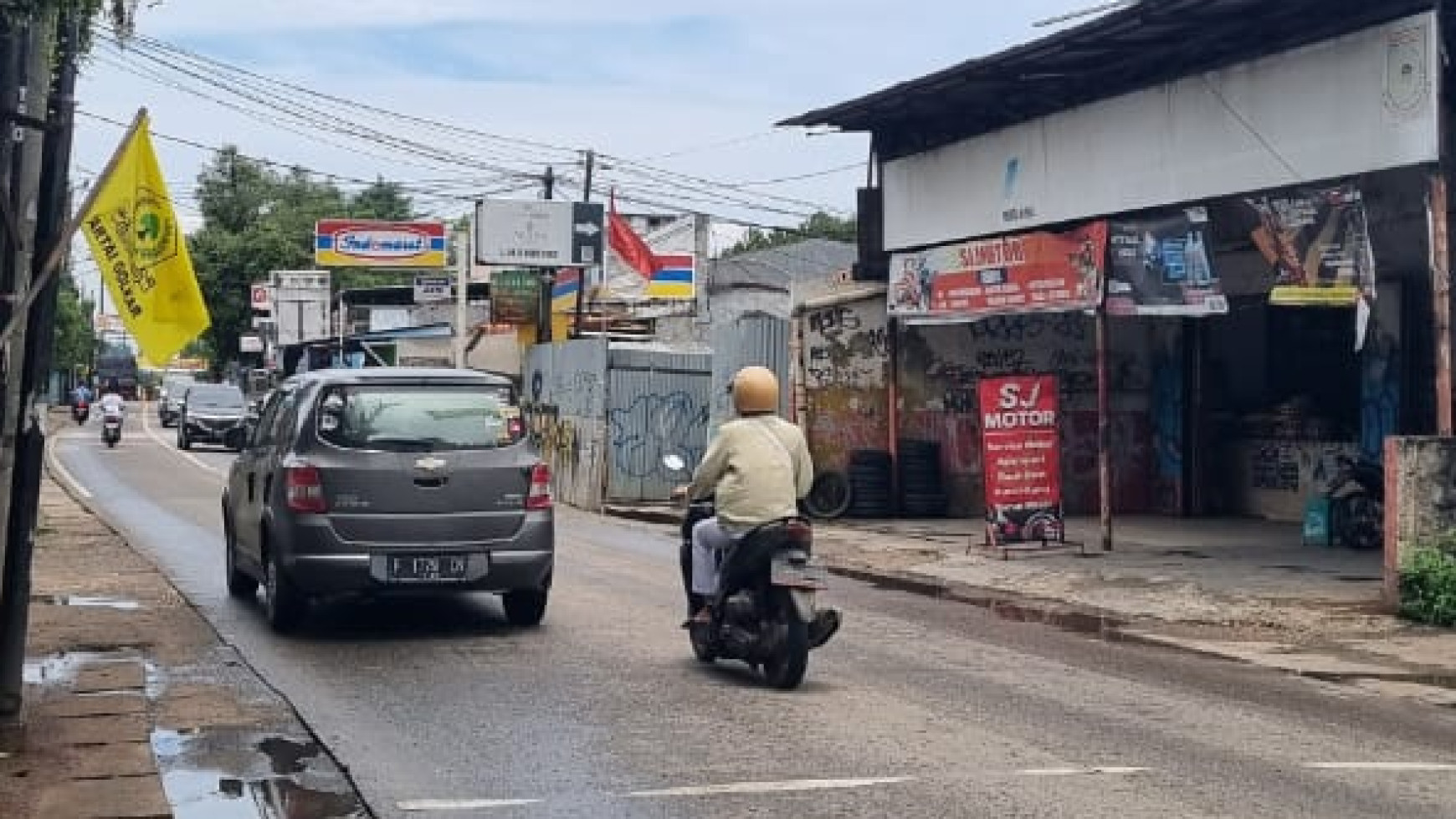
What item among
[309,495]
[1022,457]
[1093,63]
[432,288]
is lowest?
[309,495]

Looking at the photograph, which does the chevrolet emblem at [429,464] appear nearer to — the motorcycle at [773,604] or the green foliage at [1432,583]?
the motorcycle at [773,604]

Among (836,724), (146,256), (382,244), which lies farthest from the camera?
(382,244)

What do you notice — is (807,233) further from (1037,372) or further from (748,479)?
(748,479)

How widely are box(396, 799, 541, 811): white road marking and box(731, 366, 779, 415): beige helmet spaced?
11.2 ft

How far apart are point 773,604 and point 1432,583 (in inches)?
232

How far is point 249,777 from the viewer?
23.6ft

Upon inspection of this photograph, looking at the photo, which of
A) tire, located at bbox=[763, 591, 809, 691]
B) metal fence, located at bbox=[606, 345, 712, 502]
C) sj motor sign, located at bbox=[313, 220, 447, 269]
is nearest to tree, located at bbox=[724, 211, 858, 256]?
sj motor sign, located at bbox=[313, 220, 447, 269]

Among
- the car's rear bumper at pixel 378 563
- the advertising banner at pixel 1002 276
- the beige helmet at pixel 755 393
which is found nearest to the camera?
the beige helmet at pixel 755 393

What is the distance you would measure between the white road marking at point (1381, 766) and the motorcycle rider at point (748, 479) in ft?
9.08

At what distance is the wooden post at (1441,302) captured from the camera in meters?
12.8

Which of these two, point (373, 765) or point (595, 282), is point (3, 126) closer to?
point (373, 765)

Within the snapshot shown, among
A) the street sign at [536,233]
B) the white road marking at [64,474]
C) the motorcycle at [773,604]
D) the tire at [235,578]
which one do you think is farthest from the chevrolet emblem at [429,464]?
the street sign at [536,233]

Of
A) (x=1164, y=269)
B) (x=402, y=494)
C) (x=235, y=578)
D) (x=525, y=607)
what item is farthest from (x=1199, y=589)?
(x=235, y=578)

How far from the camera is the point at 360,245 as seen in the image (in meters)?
47.4
